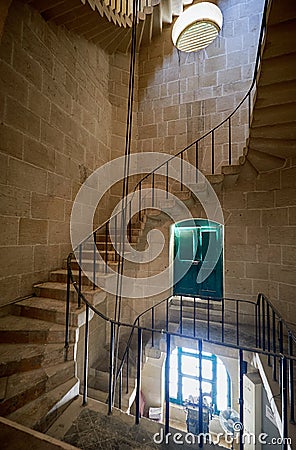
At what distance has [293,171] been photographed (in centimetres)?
354

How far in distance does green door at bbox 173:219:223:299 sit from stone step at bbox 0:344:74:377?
3.06 m

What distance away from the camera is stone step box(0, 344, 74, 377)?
6.10 feet

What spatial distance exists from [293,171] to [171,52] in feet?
11.8

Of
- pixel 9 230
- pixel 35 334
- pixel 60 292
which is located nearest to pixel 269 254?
pixel 60 292

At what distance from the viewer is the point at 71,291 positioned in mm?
2607

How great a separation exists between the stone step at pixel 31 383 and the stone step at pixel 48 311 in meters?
0.39

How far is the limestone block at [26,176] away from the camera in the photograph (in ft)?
8.77

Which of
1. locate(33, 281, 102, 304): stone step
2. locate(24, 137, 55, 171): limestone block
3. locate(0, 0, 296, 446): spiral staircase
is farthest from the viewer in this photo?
locate(24, 137, 55, 171): limestone block

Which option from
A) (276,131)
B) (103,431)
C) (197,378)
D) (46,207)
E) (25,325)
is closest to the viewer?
(103,431)

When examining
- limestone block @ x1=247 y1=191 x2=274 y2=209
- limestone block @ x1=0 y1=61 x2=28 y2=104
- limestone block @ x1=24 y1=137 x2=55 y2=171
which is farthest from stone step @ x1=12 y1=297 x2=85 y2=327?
limestone block @ x1=247 y1=191 x2=274 y2=209

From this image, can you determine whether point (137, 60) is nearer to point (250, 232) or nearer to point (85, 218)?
point (85, 218)

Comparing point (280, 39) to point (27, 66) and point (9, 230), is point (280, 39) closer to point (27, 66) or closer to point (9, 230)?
point (27, 66)

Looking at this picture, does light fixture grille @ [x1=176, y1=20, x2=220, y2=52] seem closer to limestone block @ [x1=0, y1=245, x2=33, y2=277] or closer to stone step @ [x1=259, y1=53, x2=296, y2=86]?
stone step @ [x1=259, y1=53, x2=296, y2=86]

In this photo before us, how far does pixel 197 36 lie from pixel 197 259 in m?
4.59
